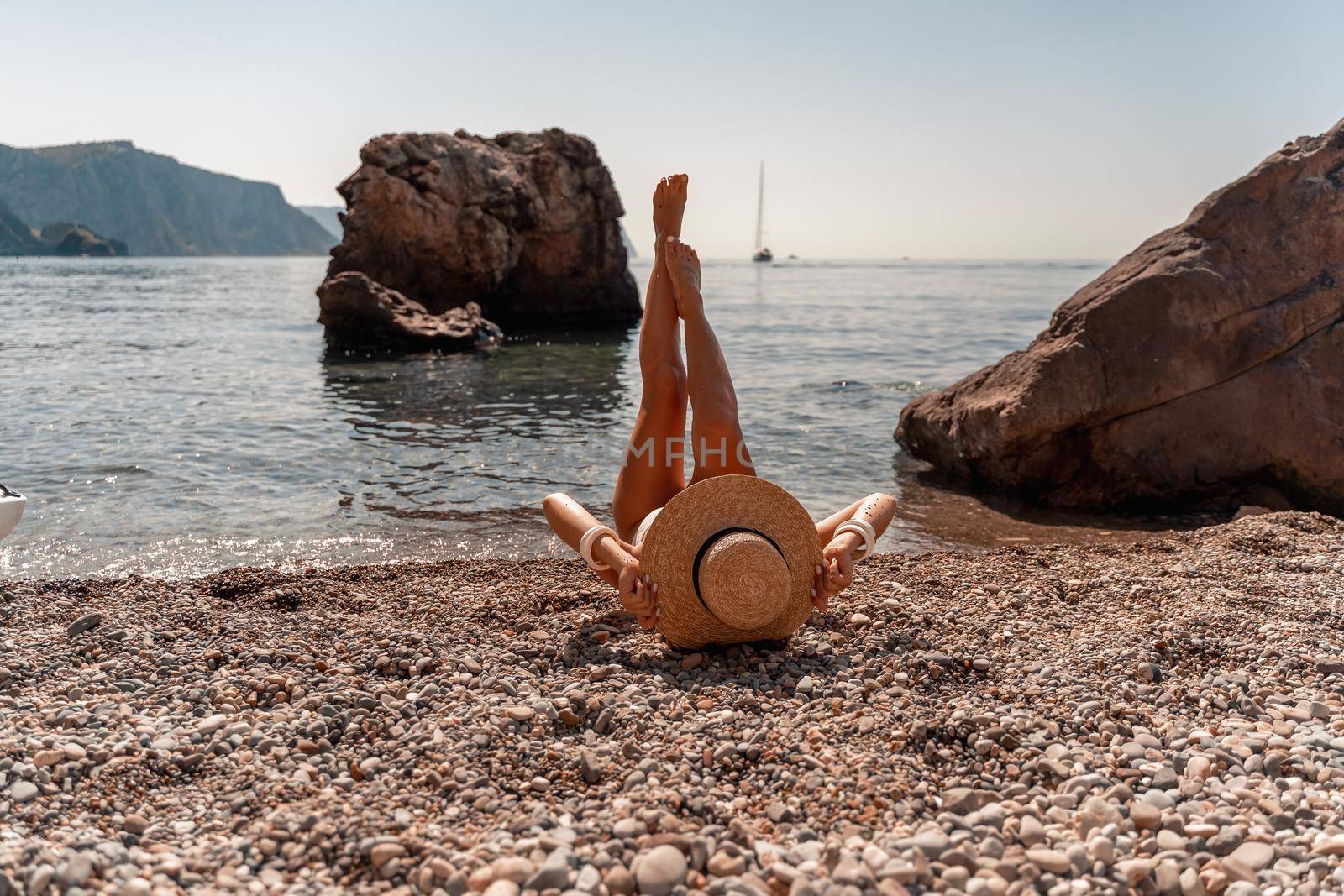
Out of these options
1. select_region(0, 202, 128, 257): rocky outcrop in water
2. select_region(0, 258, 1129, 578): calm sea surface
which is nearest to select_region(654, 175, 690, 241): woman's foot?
select_region(0, 258, 1129, 578): calm sea surface

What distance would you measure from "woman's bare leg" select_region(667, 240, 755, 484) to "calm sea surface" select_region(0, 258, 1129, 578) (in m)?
2.81

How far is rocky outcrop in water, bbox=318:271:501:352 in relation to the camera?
2164 cm

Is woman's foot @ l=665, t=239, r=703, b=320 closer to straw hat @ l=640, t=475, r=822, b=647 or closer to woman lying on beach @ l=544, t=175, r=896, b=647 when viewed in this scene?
woman lying on beach @ l=544, t=175, r=896, b=647

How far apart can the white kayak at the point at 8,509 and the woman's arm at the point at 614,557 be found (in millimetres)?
2609

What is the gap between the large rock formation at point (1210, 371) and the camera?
7785 mm

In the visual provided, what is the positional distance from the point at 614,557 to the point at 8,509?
304 cm

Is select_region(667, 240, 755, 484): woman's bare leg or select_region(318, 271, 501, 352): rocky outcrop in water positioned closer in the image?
select_region(667, 240, 755, 484): woman's bare leg

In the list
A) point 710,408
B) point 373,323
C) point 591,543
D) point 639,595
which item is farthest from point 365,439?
point 373,323

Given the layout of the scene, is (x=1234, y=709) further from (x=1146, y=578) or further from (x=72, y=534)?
(x=72, y=534)

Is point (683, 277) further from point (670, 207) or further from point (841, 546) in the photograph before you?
point (841, 546)

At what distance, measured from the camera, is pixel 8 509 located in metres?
4.61

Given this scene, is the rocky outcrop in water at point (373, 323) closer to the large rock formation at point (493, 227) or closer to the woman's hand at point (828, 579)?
the large rock formation at point (493, 227)

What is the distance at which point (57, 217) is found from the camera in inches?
6097

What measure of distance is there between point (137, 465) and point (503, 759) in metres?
7.99
